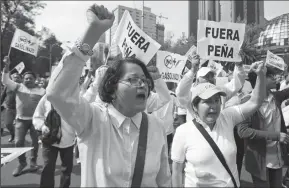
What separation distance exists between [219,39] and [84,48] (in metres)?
4.16

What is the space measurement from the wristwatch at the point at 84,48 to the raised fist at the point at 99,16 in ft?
0.40

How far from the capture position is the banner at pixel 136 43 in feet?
14.9

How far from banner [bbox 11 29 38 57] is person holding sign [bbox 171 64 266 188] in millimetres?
6125

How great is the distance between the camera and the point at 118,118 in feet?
5.62

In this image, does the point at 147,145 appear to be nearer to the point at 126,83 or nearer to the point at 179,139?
the point at 126,83

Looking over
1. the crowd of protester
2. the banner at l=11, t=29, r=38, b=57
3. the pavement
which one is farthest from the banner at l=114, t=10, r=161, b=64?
the banner at l=11, t=29, r=38, b=57

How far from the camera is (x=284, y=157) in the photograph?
3.39m

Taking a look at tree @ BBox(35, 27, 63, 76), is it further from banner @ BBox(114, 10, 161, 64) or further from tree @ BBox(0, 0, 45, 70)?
banner @ BBox(114, 10, 161, 64)

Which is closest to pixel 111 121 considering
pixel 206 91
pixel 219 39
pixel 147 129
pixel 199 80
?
pixel 147 129

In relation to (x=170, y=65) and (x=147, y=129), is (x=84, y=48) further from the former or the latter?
(x=170, y=65)

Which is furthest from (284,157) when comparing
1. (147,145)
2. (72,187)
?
(72,187)

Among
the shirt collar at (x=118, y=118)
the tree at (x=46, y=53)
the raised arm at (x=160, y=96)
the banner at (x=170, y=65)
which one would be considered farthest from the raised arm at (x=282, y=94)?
the tree at (x=46, y=53)

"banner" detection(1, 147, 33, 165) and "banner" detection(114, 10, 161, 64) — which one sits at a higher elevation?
"banner" detection(114, 10, 161, 64)

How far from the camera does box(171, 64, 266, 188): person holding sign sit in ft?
7.77
